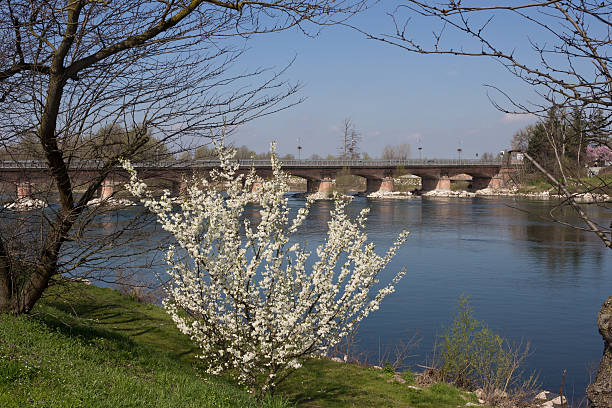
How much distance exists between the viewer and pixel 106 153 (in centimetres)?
962

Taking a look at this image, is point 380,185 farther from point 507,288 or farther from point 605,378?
point 605,378

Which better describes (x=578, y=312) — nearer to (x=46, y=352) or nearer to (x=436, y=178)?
(x=46, y=352)

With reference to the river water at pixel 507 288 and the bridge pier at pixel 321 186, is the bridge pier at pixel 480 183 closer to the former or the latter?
the bridge pier at pixel 321 186

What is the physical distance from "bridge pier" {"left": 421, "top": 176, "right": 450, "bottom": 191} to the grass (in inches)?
3109

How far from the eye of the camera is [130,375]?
827 cm

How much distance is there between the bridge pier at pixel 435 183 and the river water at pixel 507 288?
140ft

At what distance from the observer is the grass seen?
6902 millimetres

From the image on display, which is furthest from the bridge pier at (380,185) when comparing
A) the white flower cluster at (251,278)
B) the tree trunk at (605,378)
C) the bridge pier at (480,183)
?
the tree trunk at (605,378)

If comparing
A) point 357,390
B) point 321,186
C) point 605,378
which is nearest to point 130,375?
point 357,390

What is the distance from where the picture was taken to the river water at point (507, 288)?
18391mm

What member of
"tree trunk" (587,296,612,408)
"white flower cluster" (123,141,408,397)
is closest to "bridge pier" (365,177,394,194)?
"white flower cluster" (123,141,408,397)

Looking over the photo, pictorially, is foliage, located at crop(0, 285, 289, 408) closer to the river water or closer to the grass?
the grass

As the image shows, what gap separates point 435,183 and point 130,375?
88.5m

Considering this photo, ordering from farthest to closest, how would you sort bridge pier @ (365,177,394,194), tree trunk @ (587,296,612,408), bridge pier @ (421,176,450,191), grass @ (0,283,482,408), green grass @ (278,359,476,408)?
bridge pier @ (421,176,450,191) → bridge pier @ (365,177,394,194) → green grass @ (278,359,476,408) → grass @ (0,283,482,408) → tree trunk @ (587,296,612,408)
